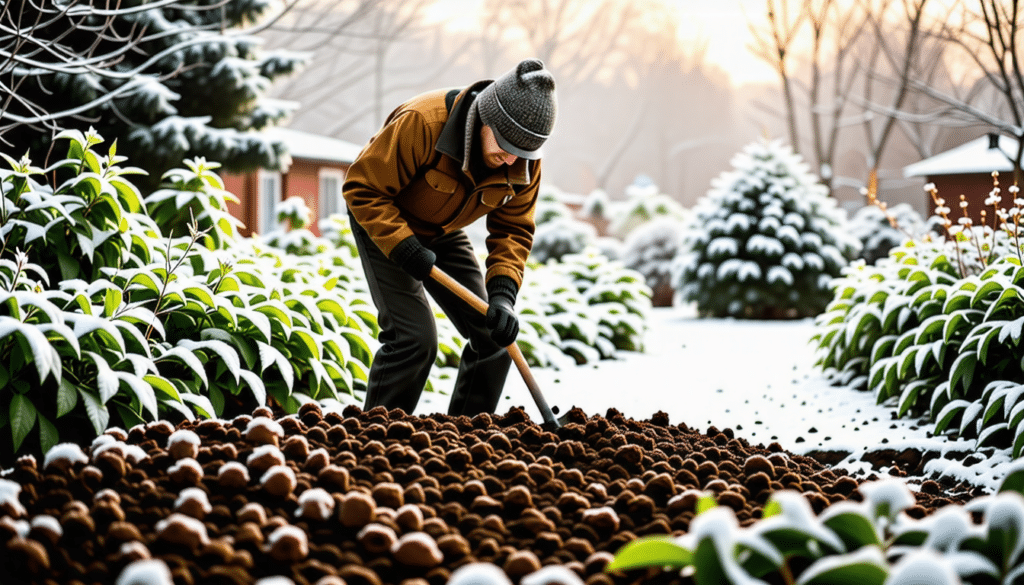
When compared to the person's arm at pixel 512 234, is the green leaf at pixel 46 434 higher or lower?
lower

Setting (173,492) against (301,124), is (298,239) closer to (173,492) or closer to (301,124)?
(173,492)

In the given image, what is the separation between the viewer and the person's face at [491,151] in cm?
284

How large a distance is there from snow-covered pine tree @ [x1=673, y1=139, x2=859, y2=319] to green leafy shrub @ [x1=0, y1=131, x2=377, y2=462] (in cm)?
693

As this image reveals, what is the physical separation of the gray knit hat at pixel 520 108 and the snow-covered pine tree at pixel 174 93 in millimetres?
4763

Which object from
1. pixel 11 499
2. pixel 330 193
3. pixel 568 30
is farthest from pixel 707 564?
pixel 568 30

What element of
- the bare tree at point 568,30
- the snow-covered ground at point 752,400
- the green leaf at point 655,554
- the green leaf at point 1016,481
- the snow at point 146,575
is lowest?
the snow-covered ground at point 752,400

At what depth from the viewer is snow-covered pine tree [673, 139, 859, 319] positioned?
10281mm

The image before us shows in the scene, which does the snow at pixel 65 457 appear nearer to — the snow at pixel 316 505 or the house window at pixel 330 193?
the snow at pixel 316 505

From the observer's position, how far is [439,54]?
120 ft

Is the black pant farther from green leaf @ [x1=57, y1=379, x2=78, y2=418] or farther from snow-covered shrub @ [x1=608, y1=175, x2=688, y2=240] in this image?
snow-covered shrub @ [x1=608, y1=175, x2=688, y2=240]

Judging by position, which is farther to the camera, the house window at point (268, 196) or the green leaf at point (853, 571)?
the house window at point (268, 196)

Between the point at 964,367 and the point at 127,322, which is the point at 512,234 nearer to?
the point at 127,322

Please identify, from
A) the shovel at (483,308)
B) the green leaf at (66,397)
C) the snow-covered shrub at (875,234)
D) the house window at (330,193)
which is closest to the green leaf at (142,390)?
the green leaf at (66,397)

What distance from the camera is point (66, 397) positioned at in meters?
2.62
